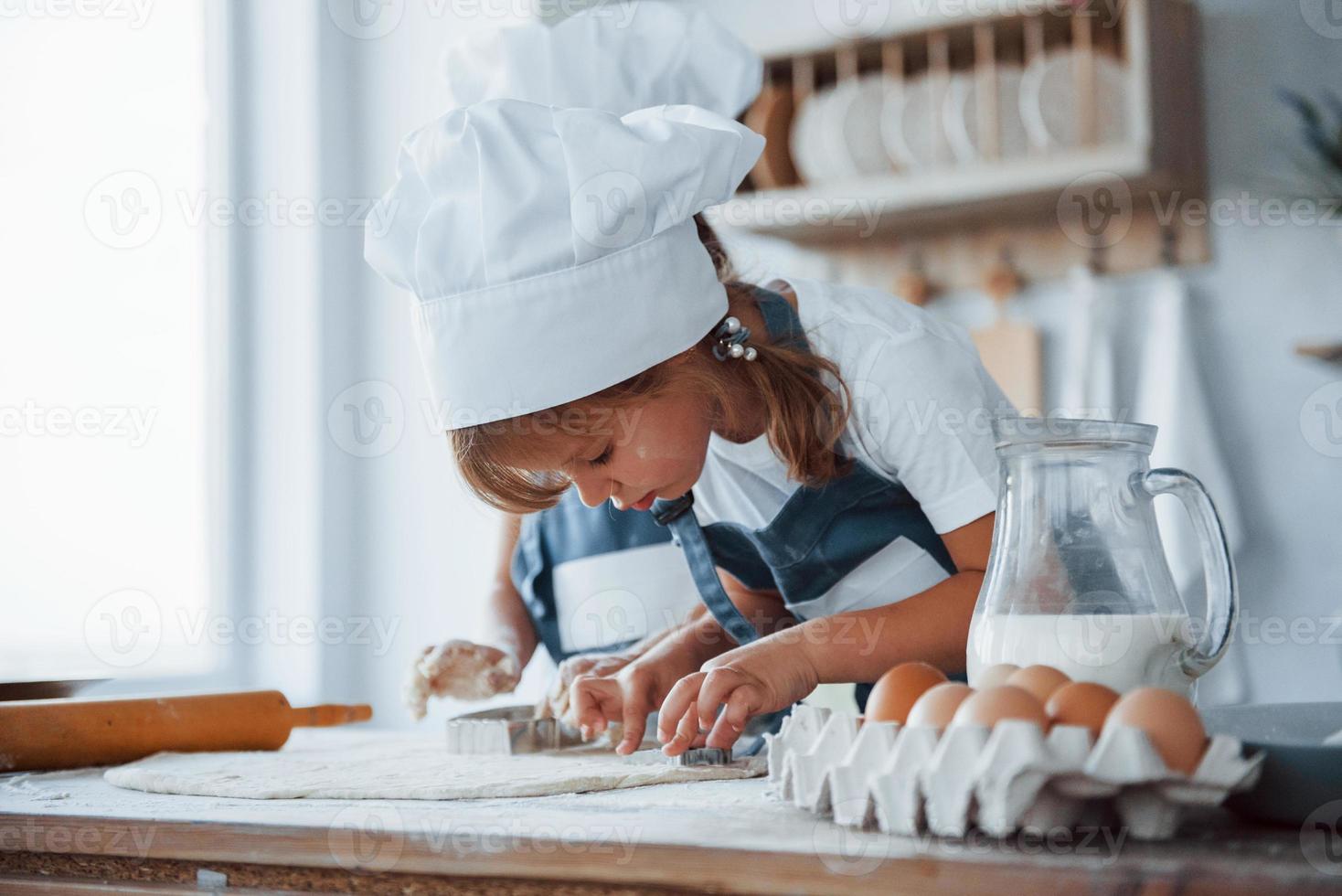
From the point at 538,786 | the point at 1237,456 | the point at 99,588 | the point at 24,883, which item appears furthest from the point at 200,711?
the point at 1237,456

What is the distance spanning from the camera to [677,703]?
0.70m

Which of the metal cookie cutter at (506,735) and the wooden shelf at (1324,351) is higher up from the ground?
the wooden shelf at (1324,351)

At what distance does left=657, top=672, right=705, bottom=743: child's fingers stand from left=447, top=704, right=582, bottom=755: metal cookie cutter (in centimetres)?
21

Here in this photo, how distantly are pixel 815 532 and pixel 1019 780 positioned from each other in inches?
22.0

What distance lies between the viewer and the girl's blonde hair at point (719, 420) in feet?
2.74

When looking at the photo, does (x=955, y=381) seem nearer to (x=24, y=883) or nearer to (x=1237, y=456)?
(x=24, y=883)

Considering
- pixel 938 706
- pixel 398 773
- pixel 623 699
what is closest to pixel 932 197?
pixel 623 699

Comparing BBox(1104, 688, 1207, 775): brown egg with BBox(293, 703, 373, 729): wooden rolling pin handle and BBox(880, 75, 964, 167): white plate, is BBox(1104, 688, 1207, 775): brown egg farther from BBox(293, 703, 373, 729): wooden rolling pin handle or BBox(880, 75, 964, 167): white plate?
BBox(880, 75, 964, 167): white plate

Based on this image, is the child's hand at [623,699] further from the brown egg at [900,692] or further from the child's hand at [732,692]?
the brown egg at [900,692]

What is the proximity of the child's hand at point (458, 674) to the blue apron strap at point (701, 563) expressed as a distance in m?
0.19

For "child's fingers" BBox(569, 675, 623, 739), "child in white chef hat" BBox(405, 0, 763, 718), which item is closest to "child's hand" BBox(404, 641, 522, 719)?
"child in white chef hat" BBox(405, 0, 763, 718)

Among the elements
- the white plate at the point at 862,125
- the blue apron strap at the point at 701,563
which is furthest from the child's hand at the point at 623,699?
the white plate at the point at 862,125

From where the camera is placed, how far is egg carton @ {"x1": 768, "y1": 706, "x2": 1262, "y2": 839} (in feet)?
1.41

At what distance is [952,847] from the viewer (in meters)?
0.45
